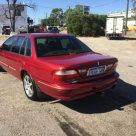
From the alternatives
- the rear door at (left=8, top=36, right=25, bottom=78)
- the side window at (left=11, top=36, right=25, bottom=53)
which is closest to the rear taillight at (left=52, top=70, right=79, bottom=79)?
the rear door at (left=8, top=36, right=25, bottom=78)

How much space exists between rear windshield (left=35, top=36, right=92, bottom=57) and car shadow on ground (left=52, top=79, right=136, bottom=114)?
1220mm

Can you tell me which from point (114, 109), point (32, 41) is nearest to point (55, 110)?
point (114, 109)

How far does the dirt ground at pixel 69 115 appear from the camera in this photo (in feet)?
9.57

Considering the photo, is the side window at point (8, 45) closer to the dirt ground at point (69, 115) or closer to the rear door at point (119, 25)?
the dirt ground at point (69, 115)

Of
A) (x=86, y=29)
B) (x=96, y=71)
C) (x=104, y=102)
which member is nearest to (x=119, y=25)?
(x=86, y=29)

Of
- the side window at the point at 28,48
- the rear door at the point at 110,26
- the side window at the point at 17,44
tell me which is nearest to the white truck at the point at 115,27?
the rear door at the point at 110,26

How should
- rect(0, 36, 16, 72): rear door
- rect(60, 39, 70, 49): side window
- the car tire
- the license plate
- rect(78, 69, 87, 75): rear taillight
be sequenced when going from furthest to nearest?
1. rect(0, 36, 16, 72): rear door
2. rect(60, 39, 70, 49): side window
3. the car tire
4. the license plate
5. rect(78, 69, 87, 75): rear taillight

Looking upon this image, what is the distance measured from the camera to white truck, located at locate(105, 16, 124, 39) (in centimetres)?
2255

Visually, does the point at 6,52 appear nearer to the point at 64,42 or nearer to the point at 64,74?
the point at 64,42

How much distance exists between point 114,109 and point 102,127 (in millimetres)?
776

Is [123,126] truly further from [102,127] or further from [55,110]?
[55,110]

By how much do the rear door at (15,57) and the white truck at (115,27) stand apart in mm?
19563

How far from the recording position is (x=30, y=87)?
4.04 metres

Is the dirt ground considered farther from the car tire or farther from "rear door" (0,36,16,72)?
"rear door" (0,36,16,72)
